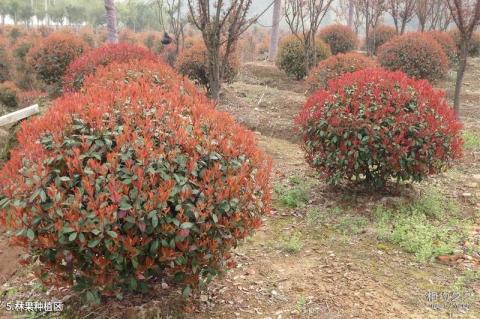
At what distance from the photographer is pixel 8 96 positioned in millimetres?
11750

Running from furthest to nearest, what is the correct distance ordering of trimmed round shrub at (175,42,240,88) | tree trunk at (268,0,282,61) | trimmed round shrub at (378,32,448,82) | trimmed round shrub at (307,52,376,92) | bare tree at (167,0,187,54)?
tree trunk at (268,0,282,61) → bare tree at (167,0,187,54) → trimmed round shrub at (378,32,448,82) → trimmed round shrub at (175,42,240,88) → trimmed round shrub at (307,52,376,92)

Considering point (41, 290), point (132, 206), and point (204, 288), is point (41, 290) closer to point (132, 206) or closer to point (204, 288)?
point (204, 288)

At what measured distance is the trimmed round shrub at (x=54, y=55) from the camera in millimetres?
10602

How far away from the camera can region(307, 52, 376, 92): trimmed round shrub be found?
8.67 metres

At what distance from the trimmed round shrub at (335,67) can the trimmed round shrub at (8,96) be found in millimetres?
7499

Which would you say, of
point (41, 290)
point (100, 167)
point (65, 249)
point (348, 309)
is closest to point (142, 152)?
point (100, 167)

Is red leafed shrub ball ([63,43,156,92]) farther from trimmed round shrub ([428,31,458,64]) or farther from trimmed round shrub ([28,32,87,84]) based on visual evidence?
trimmed round shrub ([428,31,458,64])

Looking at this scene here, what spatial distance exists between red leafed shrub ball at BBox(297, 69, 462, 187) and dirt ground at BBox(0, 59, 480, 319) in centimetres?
50

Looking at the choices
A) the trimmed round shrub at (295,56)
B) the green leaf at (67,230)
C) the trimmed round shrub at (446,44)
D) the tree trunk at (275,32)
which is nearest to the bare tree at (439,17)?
the trimmed round shrub at (446,44)

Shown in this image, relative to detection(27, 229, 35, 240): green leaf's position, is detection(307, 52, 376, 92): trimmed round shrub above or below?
above

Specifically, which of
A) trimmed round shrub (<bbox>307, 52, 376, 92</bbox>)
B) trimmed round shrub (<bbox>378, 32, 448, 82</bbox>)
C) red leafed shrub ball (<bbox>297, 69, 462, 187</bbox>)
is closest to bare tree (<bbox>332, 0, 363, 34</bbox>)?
trimmed round shrub (<bbox>378, 32, 448, 82</bbox>)

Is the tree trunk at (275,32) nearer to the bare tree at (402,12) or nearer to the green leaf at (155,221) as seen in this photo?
the bare tree at (402,12)

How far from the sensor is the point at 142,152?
8.53 ft

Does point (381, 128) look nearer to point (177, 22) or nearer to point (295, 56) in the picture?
point (295, 56)
